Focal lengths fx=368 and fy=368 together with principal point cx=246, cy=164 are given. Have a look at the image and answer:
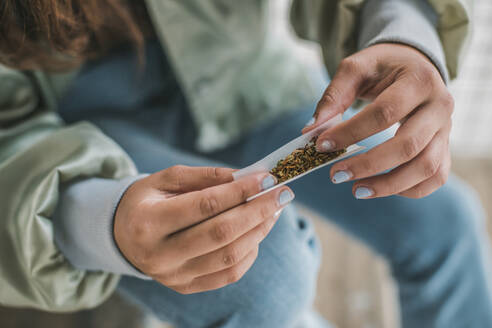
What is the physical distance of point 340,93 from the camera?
12.8 inches

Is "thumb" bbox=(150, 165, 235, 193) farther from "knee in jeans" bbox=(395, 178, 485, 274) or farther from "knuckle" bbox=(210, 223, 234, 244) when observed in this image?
"knee in jeans" bbox=(395, 178, 485, 274)

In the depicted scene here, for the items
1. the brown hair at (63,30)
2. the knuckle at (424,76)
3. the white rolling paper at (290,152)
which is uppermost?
the brown hair at (63,30)

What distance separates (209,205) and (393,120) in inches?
6.5

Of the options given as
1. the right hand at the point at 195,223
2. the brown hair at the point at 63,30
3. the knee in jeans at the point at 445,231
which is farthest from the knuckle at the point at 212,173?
the knee in jeans at the point at 445,231

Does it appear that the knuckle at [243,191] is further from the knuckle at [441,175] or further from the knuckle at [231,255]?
the knuckle at [441,175]

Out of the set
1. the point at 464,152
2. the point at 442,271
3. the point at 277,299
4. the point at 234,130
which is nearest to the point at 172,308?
the point at 277,299

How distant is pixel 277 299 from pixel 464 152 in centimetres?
112

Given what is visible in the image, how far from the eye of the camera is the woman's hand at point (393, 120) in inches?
11.8

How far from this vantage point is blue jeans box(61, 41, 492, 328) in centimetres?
49

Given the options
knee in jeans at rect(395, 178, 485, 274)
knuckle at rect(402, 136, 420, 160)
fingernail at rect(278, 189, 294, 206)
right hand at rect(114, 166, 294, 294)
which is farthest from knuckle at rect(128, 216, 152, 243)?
knee in jeans at rect(395, 178, 485, 274)

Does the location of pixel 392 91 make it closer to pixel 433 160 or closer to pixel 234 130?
pixel 433 160

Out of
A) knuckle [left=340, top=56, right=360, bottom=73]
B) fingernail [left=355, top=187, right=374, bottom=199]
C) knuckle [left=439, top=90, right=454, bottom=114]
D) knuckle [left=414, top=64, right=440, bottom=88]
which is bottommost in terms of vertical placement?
fingernail [left=355, top=187, right=374, bottom=199]

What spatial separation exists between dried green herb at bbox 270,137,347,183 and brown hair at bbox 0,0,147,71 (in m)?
0.29

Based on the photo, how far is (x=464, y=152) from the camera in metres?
1.26
